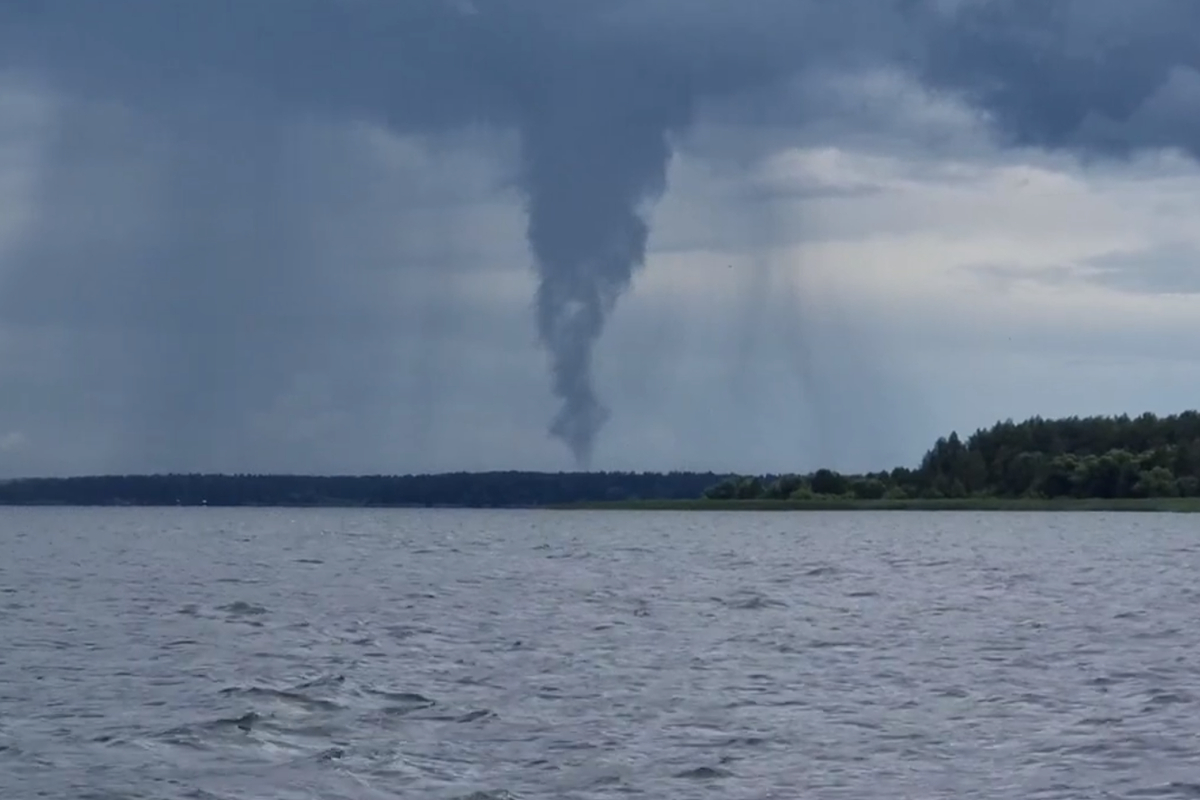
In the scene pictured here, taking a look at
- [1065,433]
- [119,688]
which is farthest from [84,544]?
[1065,433]

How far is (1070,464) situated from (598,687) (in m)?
158

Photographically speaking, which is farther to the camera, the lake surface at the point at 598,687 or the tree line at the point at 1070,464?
the tree line at the point at 1070,464

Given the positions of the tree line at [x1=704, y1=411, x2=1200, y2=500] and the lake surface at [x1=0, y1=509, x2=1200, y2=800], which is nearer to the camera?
the lake surface at [x1=0, y1=509, x2=1200, y2=800]

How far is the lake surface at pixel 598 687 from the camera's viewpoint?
2386cm

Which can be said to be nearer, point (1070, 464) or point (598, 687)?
point (598, 687)

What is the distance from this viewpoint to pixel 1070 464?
183m

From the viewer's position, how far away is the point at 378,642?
40.3m

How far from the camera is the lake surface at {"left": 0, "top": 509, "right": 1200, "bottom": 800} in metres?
23.9

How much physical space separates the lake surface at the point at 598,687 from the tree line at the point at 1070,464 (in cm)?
11668

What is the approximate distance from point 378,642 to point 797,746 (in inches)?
642

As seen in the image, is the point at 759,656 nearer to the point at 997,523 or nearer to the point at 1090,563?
the point at 1090,563

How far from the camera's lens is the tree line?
17875cm

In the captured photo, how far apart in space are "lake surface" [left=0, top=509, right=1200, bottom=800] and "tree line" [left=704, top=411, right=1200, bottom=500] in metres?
117

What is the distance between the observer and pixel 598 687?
32094mm
